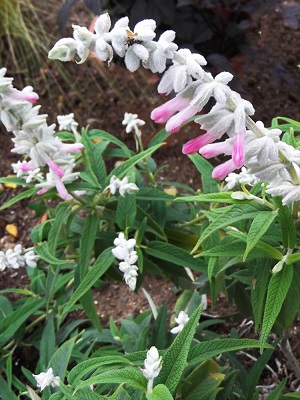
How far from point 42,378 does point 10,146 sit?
184cm

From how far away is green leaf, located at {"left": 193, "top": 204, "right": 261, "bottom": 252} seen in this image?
1110 mm

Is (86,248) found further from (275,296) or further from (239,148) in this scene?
(239,148)

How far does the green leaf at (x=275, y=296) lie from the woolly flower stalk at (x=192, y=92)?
0.59 feet

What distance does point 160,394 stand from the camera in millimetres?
981

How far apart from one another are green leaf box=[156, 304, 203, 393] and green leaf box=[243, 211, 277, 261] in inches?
5.6

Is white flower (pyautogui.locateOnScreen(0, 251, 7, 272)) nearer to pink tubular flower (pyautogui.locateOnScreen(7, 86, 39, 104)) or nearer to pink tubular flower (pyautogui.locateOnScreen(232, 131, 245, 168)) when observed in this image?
pink tubular flower (pyautogui.locateOnScreen(7, 86, 39, 104))

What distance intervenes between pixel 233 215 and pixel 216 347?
9.3 inches

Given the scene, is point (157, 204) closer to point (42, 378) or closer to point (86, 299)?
point (86, 299)

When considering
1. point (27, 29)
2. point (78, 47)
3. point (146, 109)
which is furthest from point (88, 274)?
point (27, 29)

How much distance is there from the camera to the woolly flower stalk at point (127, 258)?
133 cm

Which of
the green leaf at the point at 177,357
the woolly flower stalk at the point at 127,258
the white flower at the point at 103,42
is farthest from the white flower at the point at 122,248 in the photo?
the white flower at the point at 103,42

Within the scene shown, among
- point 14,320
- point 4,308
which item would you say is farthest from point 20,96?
point 4,308

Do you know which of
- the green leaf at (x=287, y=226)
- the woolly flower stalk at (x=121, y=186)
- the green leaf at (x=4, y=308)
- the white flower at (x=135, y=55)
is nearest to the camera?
the white flower at (x=135, y=55)

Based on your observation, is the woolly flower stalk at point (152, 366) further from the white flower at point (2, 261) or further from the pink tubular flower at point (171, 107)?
the white flower at point (2, 261)
